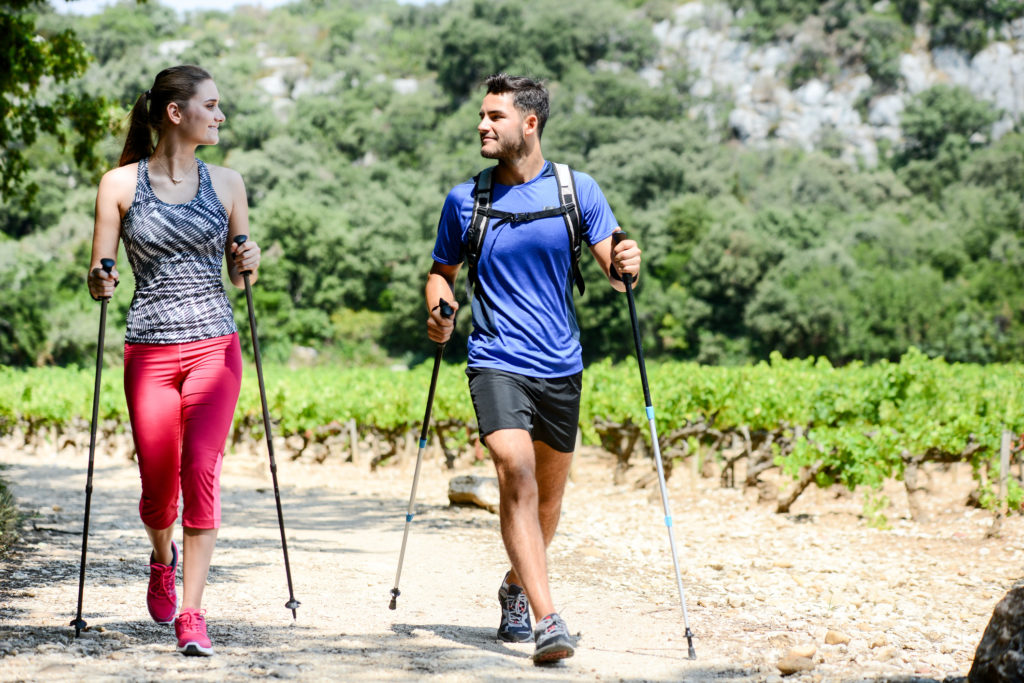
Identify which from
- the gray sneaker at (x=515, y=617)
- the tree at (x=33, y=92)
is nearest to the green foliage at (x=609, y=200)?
the tree at (x=33, y=92)

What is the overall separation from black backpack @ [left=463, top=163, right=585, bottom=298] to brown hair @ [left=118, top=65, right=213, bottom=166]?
3.66 feet

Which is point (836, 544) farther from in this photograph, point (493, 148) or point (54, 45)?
point (54, 45)

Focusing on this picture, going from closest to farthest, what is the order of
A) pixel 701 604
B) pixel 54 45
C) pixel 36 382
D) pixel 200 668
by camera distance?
1. pixel 200 668
2. pixel 701 604
3. pixel 54 45
4. pixel 36 382

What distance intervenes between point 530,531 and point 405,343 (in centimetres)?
5573

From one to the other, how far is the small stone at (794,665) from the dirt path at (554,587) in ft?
0.19

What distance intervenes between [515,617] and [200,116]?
2308 mm

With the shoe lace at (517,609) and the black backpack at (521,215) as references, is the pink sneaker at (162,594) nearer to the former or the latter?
the shoe lace at (517,609)

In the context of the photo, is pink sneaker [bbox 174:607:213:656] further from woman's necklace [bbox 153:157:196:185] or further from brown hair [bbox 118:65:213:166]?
brown hair [bbox 118:65:213:166]

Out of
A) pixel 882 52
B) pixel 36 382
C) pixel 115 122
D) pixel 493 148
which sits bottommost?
pixel 36 382

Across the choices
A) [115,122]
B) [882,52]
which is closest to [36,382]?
[115,122]

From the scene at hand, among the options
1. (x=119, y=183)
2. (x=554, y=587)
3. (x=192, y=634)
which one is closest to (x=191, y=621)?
(x=192, y=634)

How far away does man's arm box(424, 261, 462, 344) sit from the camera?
4.05 metres

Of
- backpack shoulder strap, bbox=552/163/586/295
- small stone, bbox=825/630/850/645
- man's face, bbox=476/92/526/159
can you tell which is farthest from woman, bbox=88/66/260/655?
small stone, bbox=825/630/850/645

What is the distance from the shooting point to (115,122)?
11430 millimetres
